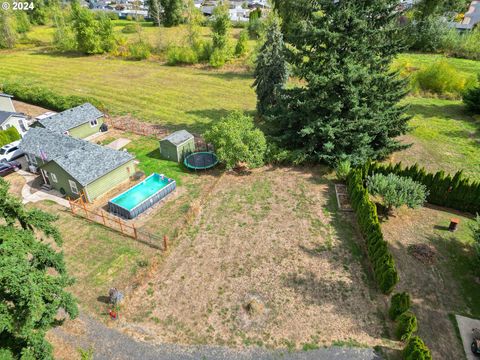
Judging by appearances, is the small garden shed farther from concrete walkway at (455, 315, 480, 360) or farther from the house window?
concrete walkway at (455, 315, 480, 360)

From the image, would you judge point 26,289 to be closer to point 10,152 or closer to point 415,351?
point 415,351

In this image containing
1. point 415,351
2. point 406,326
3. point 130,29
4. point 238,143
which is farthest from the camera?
point 130,29

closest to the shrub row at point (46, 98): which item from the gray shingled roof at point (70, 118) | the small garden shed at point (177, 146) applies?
the gray shingled roof at point (70, 118)

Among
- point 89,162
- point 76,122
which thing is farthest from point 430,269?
point 76,122

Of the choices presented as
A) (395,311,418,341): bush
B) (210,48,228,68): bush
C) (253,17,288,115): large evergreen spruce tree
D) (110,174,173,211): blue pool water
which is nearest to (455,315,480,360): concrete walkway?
(395,311,418,341): bush

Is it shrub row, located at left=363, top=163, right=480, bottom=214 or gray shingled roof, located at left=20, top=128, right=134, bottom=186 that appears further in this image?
gray shingled roof, located at left=20, top=128, right=134, bottom=186
